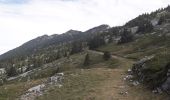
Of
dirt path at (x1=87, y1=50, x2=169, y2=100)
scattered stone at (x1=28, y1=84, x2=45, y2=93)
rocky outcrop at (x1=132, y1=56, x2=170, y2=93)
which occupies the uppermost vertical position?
rocky outcrop at (x1=132, y1=56, x2=170, y2=93)

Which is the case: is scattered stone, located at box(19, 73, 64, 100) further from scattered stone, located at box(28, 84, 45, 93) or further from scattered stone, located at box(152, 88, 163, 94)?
scattered stone, located at box(152, 88, 163, 94)

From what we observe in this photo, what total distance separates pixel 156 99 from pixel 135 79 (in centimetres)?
1325

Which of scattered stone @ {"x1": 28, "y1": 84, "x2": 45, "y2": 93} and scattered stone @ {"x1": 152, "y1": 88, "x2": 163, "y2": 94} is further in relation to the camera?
scattered stone @ {"x1": 28, "y1": 84, "x2": 45, "y2": 93}

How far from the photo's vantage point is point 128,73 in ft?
229

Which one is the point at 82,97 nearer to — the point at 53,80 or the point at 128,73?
the point at 53,80

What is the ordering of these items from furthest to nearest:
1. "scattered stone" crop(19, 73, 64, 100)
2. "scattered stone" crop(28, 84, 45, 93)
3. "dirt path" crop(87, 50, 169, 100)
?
"scattered stone" crop(28, 84, 45, 93)
"scattered stone" crop(19, 73, 64, 100)
"dirt path" crop(87, 50, 169, 100)

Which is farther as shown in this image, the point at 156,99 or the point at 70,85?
the point at 70,85

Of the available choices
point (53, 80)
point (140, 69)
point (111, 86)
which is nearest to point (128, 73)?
point (140, 69)

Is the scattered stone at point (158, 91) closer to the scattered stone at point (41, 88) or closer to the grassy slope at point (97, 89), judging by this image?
the grassy slope at point (97, 89)

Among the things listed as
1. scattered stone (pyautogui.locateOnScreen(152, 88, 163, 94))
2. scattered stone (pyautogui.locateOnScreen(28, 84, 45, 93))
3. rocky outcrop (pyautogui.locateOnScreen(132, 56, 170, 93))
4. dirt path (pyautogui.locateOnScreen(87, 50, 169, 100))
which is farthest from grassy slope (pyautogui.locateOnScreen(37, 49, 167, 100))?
scattered stone (pyautogui.locateOnScreen(28, 84, 45, 93))

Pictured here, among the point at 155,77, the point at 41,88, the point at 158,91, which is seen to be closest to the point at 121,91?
the point at 155,77

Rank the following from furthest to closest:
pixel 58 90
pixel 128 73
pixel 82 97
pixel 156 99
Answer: pixel 128 73
pixel 58 90
pixel 82 97
pixel 156 99

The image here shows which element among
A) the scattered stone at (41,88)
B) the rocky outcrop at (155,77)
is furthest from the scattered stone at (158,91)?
the scattered stone at (41,88)

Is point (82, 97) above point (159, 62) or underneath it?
underneath
